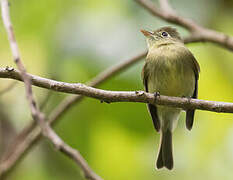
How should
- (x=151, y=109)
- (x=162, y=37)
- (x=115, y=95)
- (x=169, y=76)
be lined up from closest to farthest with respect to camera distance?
(x=115, y=95) → (x=169, y=76) → (x=151, y=109) → (x=162, y=37)

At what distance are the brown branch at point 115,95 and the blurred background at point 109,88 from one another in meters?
1.30

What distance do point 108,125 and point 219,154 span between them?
1.34m

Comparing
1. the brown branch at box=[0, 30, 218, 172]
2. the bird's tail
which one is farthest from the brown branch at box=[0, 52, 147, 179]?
the bird's tail

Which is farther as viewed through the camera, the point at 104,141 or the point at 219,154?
the point at 219,154

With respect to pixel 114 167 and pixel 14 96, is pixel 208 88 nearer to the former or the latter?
pixel 114 167

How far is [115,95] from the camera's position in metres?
3.02

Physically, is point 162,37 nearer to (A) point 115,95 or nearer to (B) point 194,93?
(B) point 194,93

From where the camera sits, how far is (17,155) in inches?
165

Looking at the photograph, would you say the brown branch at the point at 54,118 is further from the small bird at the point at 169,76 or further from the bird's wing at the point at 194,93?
the bird's wing at the point at 194,93

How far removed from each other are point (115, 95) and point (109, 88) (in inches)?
61.8

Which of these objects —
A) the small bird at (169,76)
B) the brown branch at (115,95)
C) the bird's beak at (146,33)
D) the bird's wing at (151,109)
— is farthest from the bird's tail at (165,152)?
the brown branch at (115,95)

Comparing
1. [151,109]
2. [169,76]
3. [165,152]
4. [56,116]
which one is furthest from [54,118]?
[165,152]

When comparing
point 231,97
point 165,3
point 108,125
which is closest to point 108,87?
point 108,125

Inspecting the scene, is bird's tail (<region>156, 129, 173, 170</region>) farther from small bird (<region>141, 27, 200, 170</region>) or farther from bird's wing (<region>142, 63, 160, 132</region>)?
bird's wing (<region>142, 63, 160, 132</region>)
